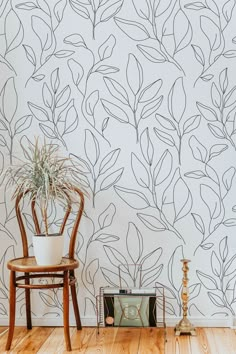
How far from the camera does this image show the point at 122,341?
3414 mm

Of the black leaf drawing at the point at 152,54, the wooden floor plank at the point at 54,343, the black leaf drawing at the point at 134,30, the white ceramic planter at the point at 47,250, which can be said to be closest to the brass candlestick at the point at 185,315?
the wooden floor plank at the point at 54,343

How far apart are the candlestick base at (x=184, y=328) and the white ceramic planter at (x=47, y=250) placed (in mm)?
860

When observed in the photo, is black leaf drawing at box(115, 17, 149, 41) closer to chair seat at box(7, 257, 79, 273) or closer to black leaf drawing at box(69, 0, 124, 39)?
black leaf drawing at box(69, 0, 124, 39)

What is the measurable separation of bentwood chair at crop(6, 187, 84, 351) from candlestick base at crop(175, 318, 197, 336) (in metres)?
0.62

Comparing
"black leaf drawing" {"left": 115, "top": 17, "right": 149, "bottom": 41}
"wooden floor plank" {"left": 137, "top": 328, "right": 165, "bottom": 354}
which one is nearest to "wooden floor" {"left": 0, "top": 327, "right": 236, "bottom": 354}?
"wooden floor plank" {"left": 137, "top": 328, "right": 165, "bottom": 354}

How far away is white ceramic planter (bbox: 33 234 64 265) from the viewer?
3.30 metres

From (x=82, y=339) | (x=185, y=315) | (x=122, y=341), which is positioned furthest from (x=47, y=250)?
(x=185, y=315)

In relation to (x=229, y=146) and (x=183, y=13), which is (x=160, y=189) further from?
(x=183, y=13)

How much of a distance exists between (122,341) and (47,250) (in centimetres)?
71

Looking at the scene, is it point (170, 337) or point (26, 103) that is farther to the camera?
point (26, 103)

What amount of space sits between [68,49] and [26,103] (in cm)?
44

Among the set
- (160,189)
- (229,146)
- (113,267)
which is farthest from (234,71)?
(113,267)

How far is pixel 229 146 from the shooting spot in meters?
3.67

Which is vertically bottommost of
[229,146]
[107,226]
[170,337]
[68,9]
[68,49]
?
[170,337]
